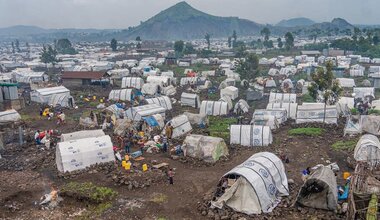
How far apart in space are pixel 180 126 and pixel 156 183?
27.5 ft

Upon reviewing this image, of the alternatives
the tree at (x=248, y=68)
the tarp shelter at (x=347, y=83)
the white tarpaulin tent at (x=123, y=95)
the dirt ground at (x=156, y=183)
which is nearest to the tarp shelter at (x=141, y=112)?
the dirt ground at (x=156, y=183)

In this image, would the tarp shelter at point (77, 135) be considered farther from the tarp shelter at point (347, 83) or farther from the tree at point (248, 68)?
the tarp shelter at point (347, 83)

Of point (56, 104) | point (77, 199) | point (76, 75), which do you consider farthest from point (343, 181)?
point (76, 75)

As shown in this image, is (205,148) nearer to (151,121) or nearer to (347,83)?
(151,121)

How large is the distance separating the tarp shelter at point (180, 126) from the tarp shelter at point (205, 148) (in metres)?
4.11

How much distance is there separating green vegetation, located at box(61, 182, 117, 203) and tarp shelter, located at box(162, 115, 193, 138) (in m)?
9.31

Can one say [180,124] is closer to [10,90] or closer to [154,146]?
[154,146]

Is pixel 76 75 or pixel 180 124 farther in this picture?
pixel 76 75

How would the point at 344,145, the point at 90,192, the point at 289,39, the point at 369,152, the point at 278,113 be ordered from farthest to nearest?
the point at 289,39
the point at 278,113
the point at 344,145
the point at 369,152
the point at 90,192

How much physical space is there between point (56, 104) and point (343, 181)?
1152 inches

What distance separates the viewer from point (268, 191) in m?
14.6

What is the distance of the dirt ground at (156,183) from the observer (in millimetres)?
14609

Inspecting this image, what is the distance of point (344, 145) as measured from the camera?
73.4 ft

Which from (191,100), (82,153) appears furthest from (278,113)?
(82,153)
